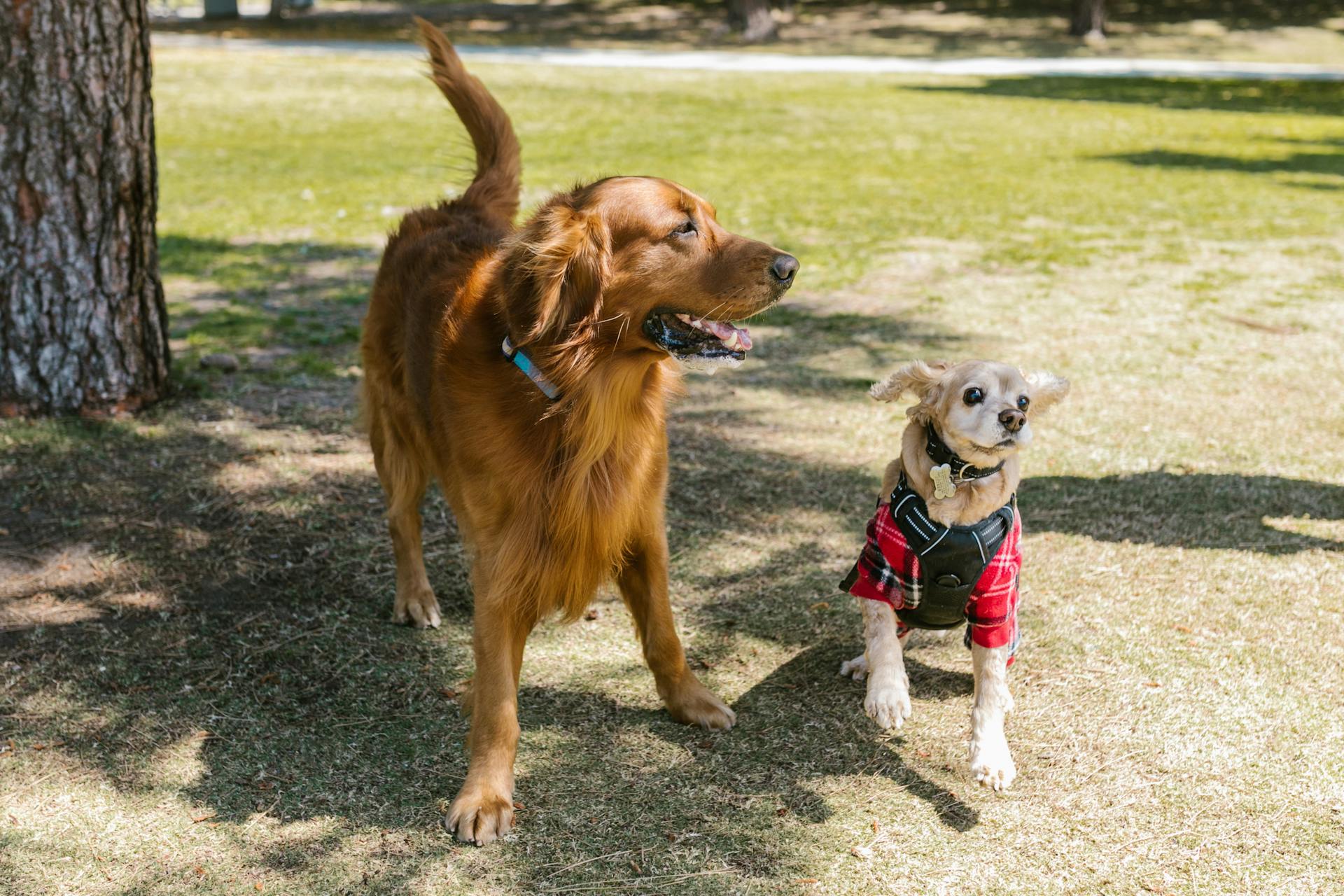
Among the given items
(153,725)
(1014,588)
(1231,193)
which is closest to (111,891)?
(153,725)

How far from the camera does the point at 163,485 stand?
213 inches

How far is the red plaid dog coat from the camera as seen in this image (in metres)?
3.47

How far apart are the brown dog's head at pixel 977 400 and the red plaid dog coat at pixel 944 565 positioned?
21 centimetres

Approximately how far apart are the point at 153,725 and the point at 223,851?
0.75 m

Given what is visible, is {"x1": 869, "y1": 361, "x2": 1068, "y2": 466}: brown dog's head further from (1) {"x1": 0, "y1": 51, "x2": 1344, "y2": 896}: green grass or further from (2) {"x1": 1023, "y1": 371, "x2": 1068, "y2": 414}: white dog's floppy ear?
(1) {"x1": 0, "y1": 51, "x2": 1344, "y2": 896}: green grass

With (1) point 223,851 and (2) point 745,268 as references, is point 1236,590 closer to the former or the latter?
(2) point 745,268

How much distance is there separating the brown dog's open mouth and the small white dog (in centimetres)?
66

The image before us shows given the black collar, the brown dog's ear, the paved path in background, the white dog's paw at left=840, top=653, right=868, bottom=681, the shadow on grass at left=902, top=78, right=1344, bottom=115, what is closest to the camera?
the brown dog's ear

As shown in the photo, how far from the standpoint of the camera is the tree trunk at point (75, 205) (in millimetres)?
Answer: 5465

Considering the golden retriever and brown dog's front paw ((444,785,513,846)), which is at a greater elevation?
the golden retriever

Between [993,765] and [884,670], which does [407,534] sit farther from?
[993,765]

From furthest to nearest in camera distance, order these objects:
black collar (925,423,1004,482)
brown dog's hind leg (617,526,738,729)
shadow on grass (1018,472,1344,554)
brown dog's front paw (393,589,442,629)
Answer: shadow on grass (1018,472,1344,554) < brown dog's front paw (393,589,442,629) < brown dog's hind leg (617,526,738,729) < black collar (925,423,1004,482)

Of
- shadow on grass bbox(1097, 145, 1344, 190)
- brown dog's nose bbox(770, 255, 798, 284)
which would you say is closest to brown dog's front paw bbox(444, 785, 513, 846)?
brown dog's nose bbox(770, 255, 798, 284)

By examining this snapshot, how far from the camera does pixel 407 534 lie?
4.56m
